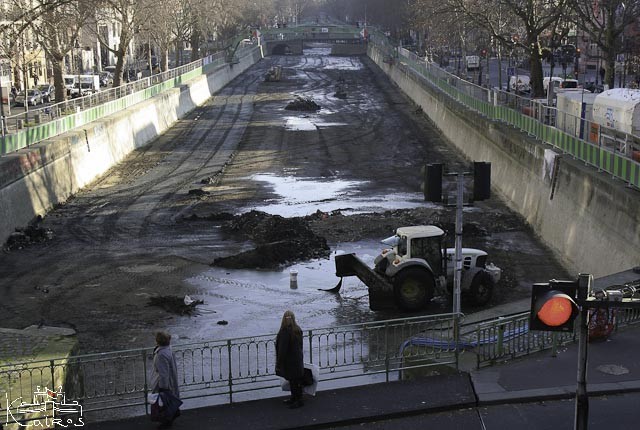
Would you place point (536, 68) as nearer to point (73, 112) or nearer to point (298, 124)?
point (298, 124)

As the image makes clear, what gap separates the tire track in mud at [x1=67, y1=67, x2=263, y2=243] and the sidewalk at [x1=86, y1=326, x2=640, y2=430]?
20.1 meters

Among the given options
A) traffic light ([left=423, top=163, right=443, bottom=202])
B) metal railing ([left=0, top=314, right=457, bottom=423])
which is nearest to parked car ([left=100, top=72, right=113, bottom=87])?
metal railing ([left=0, top=314, right=457, bottom=423])

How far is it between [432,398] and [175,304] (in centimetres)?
1188

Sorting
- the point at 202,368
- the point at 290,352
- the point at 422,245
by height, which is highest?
the point at 290,352

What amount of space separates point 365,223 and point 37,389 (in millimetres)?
21638

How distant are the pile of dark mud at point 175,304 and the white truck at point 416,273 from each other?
4011 millimetres

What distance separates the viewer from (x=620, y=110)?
36219 millimetres

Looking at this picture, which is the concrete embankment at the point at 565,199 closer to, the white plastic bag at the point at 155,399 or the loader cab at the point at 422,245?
the loader cab at the point at 422,245

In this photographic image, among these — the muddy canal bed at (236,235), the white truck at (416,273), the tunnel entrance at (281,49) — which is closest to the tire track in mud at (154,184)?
the muddy canal bed at (236,235)

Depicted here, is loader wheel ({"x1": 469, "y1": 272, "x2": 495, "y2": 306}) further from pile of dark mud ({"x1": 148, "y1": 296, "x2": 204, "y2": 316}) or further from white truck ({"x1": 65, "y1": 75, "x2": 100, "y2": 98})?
white truck ({"x1": 65, "y1": 75, "x2": 100, "y2": 98})

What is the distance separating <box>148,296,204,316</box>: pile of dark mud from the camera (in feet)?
80.4

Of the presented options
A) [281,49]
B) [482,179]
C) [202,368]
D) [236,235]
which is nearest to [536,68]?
[236,235]

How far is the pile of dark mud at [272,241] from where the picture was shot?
1157 inches

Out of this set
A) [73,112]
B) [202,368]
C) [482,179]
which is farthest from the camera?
[73,112]
